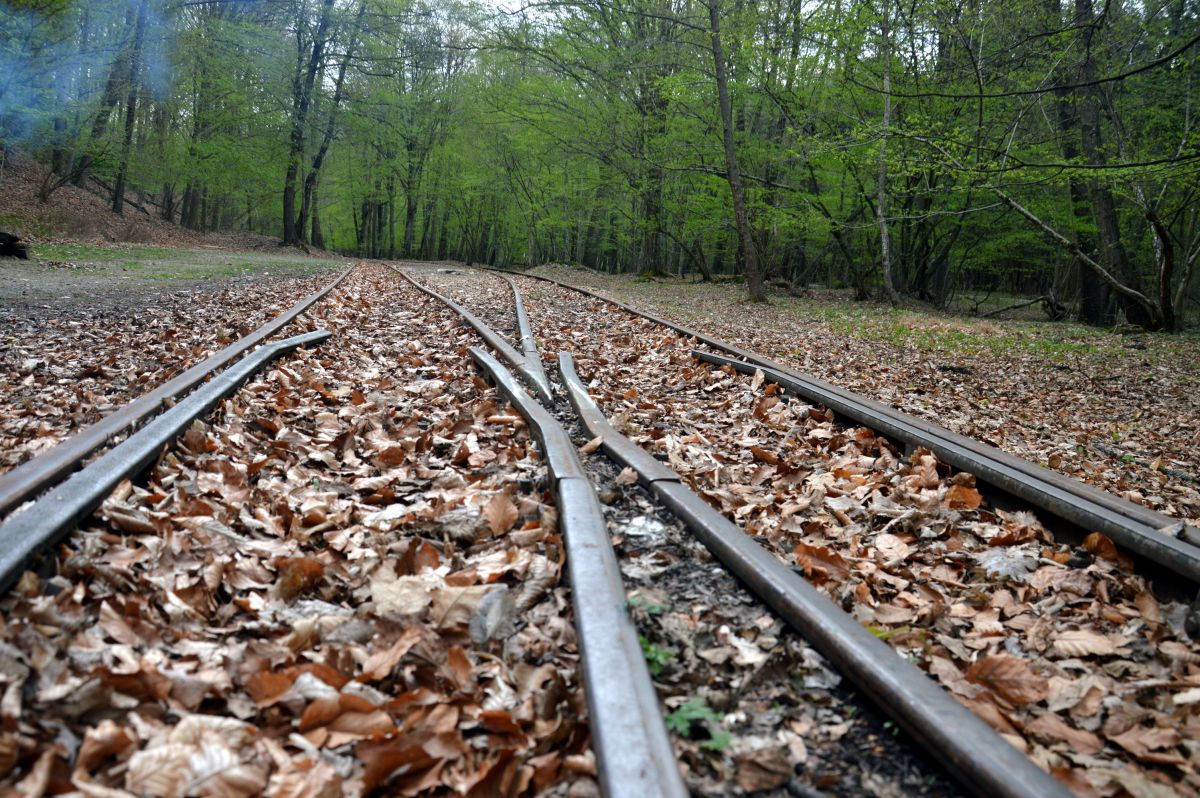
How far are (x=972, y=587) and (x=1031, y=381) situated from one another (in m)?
5.94

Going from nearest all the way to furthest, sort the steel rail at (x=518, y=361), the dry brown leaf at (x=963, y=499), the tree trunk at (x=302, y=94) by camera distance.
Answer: the dry brown leaf at (x=963, y=499) < the steel rail at (x=518, y=361) < the tree trunk at (x=302, y=94)

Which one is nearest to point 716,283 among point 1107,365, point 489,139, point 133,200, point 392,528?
point 1107,365


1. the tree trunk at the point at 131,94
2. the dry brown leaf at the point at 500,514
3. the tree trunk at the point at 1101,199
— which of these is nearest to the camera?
the dry brown leaf at the point at 500,514

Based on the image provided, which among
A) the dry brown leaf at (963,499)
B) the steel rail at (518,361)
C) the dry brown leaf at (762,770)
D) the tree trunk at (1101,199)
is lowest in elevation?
the dry brown leaf at (762,770)

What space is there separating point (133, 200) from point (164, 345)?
3332 cm

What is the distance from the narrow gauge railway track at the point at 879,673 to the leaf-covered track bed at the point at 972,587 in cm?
32

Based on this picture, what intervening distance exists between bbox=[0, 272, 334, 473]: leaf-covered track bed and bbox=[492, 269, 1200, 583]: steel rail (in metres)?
4.66

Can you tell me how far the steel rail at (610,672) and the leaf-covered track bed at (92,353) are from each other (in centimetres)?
264

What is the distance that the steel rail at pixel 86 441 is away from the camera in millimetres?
2654

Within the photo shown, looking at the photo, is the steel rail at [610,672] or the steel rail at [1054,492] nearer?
the steel rail at [610,672]

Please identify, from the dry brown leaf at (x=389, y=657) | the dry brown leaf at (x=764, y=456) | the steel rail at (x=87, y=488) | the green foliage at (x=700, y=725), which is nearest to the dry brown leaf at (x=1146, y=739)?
the green foliage at (x=700, y=725)

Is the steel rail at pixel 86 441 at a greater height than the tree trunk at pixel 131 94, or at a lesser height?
lesser

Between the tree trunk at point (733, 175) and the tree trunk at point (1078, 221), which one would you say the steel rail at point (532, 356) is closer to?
the tree trunk at point (733, 175)

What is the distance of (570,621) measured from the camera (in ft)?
7.34
